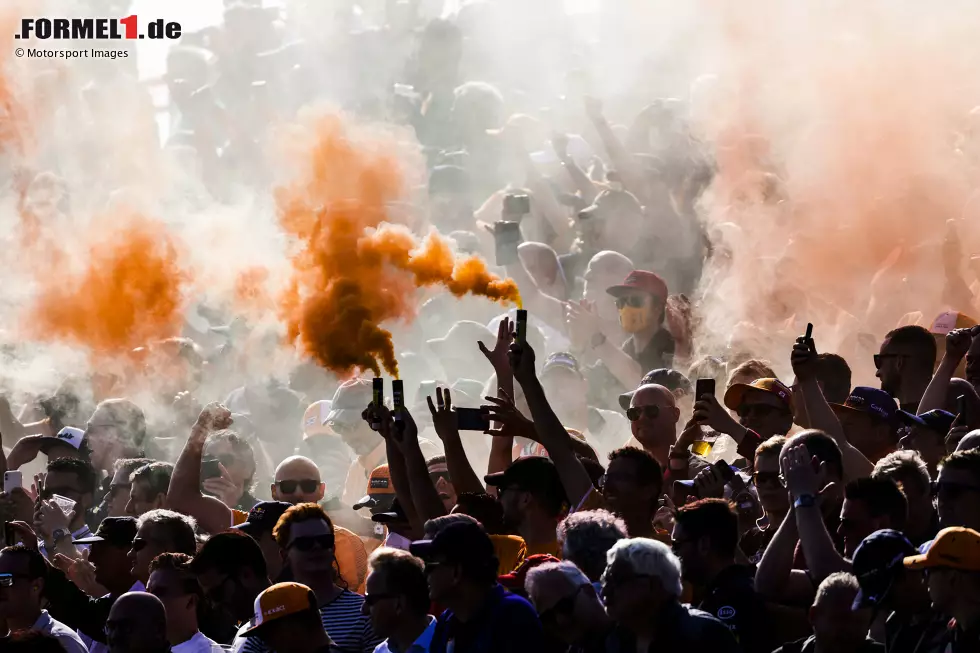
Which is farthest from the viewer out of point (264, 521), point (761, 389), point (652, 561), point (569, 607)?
point (761, 389)

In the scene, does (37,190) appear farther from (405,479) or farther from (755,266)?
(405,479)

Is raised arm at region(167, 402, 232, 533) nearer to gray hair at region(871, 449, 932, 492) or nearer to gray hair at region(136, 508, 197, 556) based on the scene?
gray hair at region(136, 508, 197, 556)

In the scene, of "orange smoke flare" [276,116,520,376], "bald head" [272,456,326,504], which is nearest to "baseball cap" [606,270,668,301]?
"orange smoke flare" [276,116,520,376]

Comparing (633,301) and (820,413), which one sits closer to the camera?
(820,413)

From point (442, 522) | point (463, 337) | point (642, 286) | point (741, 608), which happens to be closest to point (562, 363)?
point (642, 286)

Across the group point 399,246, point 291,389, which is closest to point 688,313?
point 399,246

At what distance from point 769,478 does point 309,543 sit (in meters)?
1.75

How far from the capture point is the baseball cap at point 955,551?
4.02 m

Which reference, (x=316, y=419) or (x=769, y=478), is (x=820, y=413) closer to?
(x=769, y=478)

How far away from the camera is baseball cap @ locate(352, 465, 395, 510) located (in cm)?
743

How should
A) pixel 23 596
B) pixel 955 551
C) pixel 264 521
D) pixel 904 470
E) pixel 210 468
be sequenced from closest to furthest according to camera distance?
pixel 955 551
pixel 904 470
pixel 23 596
pixel 264 521
pixel 210 468

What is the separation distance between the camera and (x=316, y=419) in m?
10.0

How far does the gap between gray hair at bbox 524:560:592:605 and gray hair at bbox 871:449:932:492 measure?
1.24 m

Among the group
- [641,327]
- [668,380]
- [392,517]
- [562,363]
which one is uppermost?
[641,327]
